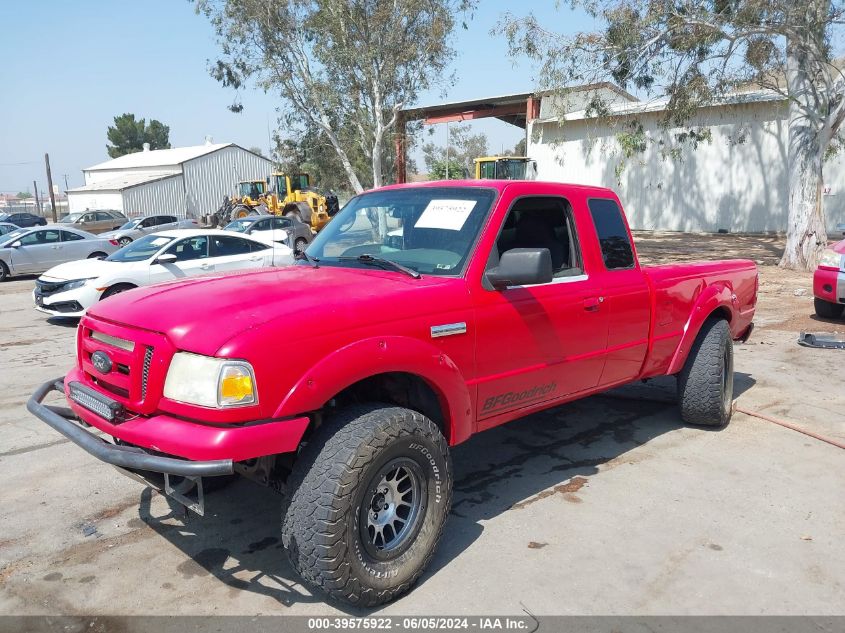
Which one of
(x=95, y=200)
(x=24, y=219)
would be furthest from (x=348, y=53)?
(x=95, y=200)

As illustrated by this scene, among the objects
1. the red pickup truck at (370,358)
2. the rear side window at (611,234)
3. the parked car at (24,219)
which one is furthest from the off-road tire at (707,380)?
the parked car at (24,219)

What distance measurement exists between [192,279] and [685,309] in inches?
141

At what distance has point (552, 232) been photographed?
15.2 ft

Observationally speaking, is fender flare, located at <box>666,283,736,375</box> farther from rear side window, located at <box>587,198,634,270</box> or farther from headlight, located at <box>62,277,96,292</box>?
headlight, located at <box>62,277,96,292</box>

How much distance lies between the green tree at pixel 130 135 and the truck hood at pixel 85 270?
86.6 meters

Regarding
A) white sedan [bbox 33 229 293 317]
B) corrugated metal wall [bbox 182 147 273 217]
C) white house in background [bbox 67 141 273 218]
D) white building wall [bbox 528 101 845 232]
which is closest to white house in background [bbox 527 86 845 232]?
white building wall [bbox 528 101 845 232]

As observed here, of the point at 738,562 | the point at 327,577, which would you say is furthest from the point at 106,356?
the point at 738,562

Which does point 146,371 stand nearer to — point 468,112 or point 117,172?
point 468,112

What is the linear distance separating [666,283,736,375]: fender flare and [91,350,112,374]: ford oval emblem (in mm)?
3935

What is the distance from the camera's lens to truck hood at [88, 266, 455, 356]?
299cm

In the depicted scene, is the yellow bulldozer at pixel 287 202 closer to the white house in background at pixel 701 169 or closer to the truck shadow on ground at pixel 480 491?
the white house in background at pixel 701 169

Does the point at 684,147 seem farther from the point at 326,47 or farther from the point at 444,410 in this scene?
the point at 444,410

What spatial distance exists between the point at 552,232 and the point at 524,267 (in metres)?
1.11

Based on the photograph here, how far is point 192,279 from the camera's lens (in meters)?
3.86
